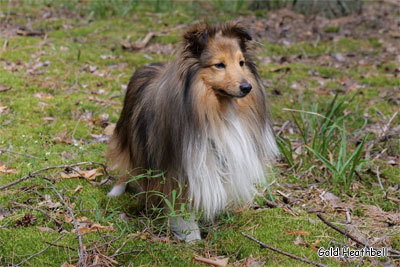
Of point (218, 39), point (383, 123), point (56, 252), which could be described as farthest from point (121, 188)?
point (383, 123)

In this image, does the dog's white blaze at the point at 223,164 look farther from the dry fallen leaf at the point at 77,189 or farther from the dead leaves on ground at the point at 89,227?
the dry fallen leaf at the point at 77,189

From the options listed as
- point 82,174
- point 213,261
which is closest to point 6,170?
point 82,174

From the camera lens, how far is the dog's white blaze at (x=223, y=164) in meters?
3.23

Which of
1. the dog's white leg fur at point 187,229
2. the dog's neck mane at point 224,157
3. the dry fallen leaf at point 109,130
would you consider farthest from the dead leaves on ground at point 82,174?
the dog's neck mane at point 224,157

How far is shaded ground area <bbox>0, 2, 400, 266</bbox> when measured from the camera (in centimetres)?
325

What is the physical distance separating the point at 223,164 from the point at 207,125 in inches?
12.8

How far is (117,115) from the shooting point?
5.59m

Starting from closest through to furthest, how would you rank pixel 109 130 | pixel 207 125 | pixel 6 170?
pixel 207 125 → pixel 6 170 → pixel 109 130

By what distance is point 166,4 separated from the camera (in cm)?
950

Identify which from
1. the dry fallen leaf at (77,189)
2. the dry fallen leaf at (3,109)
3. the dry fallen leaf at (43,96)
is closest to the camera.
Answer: the dry fallen leaf at (77,189)

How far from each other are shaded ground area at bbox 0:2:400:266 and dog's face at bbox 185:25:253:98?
17.5 inches

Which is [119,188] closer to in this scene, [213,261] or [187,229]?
[187,229]

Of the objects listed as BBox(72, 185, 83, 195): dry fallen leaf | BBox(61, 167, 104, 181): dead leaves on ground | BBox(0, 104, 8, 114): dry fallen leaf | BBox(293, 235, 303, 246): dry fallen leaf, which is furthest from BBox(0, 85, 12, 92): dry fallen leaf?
BBox(293, 235, 303, 246): dry fallen leaf

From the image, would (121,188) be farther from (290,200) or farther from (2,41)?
(2,41)
